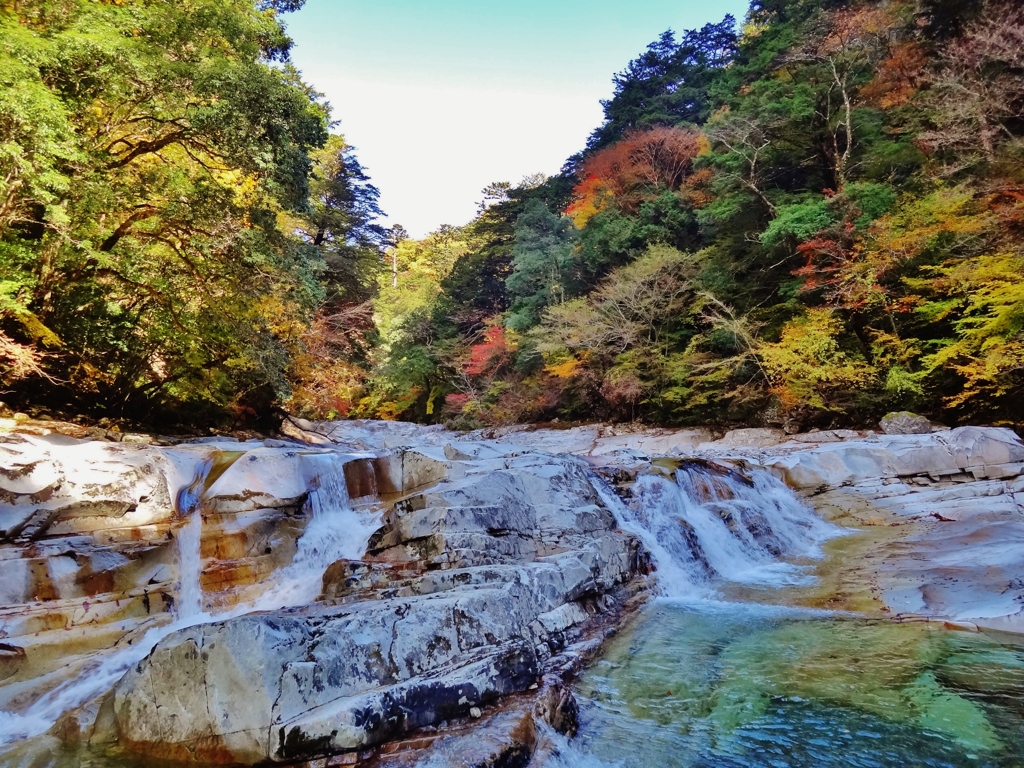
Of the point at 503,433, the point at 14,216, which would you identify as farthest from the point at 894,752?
the point at 503,433

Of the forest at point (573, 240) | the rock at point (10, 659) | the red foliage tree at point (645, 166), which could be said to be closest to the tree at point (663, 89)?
the forest at point (573, 240)

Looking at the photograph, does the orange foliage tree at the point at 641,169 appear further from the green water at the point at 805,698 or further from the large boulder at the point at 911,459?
the green water at the point at 805,698

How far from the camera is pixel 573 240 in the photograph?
23.8 meters

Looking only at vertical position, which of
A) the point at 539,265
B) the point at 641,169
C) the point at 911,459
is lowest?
the point at 911,459

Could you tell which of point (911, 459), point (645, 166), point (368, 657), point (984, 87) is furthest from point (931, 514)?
point (645, 166)

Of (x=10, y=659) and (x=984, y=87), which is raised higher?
(x=984, y=87)

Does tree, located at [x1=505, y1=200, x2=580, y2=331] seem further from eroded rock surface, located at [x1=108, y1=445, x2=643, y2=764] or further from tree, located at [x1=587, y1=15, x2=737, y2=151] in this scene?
eroded rock surface, located at [x1=108, y1=445, x2=643, y2=764]

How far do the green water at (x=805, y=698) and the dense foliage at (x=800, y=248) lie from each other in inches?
401

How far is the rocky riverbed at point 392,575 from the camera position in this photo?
3.28 metres

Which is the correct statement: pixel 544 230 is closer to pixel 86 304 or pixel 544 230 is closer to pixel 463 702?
pixel 86 304

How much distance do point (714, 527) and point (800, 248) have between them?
418 inches

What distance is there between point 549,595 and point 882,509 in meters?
8.87

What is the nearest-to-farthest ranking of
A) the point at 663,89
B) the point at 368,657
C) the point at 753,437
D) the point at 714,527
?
the point at 368,657, the point at 714,527, the point at 753,437, the point at 663,89

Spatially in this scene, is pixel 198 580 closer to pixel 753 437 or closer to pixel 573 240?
pixel 753 437
